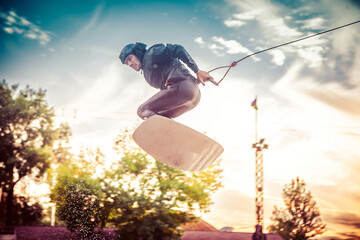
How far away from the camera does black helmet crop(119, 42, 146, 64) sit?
332cm

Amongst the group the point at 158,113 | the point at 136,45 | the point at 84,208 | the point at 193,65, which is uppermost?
the point at 136,45

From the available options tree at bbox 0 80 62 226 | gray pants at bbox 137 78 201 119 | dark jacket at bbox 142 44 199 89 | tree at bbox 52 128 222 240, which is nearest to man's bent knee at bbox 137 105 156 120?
gray pants at bbox 137 78 201 119

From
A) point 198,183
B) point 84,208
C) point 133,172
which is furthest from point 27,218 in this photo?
point 198,183

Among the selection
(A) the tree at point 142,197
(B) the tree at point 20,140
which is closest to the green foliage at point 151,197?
(A) the tree at point 142,197

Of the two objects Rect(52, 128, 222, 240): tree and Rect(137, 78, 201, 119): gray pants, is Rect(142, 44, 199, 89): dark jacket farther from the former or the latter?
Rect(52, 128, 222, 240): tree

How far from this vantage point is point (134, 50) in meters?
3.34

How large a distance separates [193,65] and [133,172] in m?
12.2

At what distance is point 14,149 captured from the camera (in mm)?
22672

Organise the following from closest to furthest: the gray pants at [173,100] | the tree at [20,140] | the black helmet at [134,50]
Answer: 1. the gray pants at [173,100]
2. the black helmet at [134,50]
3. the tree at [20,140]

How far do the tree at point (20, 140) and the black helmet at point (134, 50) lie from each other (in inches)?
841

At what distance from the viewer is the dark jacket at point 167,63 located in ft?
10.5

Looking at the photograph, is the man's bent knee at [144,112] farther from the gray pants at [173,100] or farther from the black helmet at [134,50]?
the black helmet at [134,50]

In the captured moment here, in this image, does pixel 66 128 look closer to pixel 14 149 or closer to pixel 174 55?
pixel 14 149

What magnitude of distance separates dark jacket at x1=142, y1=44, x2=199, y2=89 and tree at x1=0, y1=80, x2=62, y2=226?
21.5m
